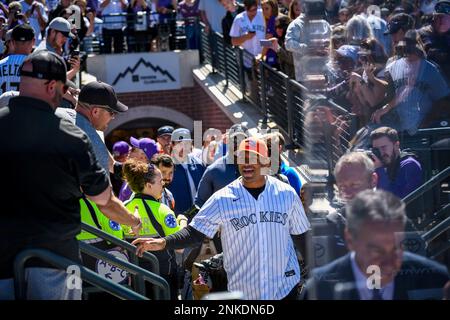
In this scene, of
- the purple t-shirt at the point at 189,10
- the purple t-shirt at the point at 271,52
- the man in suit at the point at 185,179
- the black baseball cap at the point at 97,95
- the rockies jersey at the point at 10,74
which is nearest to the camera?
the black baseball cap at the point at 97,95

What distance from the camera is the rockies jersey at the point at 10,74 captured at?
27.4 ft

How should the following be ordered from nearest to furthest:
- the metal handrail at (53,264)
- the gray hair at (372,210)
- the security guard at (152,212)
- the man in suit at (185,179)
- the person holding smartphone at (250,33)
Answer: the gray hair at (372,210) < the metal handrail at (53,264) < the security guard at (152,212) < the man in suit at (185,179) < the person holding smartphone at (250,33)

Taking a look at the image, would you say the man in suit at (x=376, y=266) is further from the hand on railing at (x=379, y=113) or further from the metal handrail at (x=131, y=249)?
the hand on railing at (x=379, y=113)

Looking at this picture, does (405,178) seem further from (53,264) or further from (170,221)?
(53,264)

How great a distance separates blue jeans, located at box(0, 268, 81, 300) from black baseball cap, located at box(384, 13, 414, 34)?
3.40 metres

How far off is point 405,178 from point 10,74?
3980 millimetres

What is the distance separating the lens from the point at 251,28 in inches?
551

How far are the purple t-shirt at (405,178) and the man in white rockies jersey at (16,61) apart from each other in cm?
378

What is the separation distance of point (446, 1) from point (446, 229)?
2.42 meters

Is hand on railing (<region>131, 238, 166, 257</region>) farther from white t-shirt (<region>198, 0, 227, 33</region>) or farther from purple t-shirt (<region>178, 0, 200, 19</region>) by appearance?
purple t-shirt (<region>178, 0, 200, 19</region>)

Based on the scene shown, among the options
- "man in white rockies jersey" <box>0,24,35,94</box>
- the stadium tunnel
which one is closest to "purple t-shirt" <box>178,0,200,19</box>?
the stadium tunnel

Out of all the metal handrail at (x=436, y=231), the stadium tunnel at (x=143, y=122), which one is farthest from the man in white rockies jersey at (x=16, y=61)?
the stadium tunnel at (x=143, y=122)

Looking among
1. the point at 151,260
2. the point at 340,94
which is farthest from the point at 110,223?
the point at 340,94
